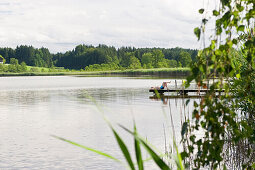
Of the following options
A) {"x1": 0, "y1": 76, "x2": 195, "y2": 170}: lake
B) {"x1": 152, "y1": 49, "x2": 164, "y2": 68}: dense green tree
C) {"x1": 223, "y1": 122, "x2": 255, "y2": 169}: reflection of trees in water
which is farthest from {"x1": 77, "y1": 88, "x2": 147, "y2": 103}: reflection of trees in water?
{"x1": 152, "y1": 49, "x2": 164, "y2": 68}: dense green tree

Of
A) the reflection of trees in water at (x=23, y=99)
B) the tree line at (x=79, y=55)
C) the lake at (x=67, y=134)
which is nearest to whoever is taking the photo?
the lake at (x=67, y=134)

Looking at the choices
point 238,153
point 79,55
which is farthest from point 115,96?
point 79,55

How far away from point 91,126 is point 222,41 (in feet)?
43.6

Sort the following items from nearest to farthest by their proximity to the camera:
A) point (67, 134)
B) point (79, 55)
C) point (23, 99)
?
point (67, 134) < point (23, 99) < point (79, 55)

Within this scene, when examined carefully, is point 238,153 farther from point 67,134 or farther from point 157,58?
point 157,58

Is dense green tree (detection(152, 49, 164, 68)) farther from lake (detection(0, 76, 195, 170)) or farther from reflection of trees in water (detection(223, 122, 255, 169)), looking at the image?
reflection of trees in water (detection(223, 122, 255, 169))

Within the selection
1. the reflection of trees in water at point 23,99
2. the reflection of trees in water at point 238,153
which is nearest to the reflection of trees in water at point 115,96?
the reflection of trees in water at point 23,99

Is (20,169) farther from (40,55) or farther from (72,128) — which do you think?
(40,55)

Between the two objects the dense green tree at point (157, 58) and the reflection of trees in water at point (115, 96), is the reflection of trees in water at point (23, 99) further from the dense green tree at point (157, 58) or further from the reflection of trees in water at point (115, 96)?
the dense green tree at point (157, 58)

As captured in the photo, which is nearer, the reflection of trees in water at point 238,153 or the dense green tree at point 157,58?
the reflection of trees in water at point 238,153

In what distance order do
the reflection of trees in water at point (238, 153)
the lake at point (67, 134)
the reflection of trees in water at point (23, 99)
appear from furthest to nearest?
the reflection of trees in water at point (23, 99), the lake at point (67, 134), the reflection of trees in water at point (238, 153)

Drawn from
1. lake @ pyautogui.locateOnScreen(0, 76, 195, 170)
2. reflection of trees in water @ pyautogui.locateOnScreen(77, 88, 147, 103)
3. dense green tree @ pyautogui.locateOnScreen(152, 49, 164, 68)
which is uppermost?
dense green tree @ pyautogui.locateOnScreen(152, 49, 164, 68)

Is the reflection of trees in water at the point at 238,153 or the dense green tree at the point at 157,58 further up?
the dense green tree at the point at 157,58

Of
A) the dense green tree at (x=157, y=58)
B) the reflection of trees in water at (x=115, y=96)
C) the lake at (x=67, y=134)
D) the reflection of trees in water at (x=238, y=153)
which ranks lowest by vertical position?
the lake at (x=67, y=134)
